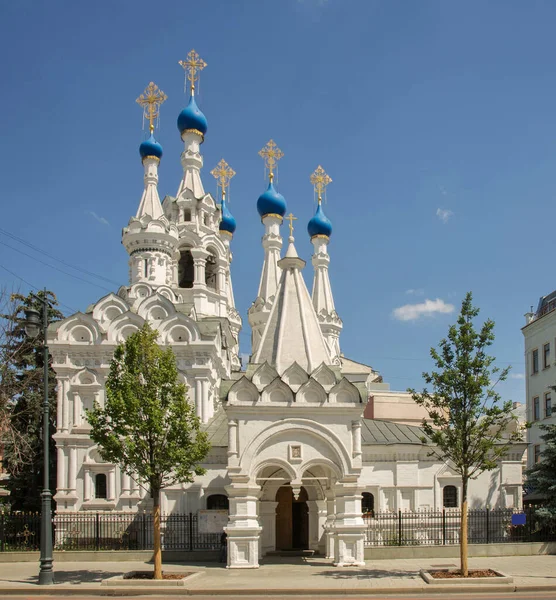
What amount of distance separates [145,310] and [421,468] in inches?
516

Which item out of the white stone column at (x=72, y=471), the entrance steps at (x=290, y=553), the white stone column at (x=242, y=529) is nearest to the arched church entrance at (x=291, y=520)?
the entrance steps at (x=290, y=553)

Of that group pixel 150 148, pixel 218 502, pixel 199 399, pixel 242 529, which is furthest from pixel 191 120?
pixel 242 529

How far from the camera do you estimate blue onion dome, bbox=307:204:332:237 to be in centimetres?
4393

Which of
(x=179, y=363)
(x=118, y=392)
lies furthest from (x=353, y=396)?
(x=179, y=363)

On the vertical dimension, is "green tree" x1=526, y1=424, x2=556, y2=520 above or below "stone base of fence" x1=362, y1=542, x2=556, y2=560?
above

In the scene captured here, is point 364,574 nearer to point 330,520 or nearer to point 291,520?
point 330,520

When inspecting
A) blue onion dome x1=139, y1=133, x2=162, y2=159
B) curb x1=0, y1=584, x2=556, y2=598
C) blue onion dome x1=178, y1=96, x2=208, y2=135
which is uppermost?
blue onion dome x1=178, y1=96, x2=208, y2=135

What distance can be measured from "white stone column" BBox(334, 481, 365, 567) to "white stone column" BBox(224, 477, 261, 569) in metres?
1.99

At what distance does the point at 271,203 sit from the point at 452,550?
2381 cm

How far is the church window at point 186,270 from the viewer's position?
36.5 metres

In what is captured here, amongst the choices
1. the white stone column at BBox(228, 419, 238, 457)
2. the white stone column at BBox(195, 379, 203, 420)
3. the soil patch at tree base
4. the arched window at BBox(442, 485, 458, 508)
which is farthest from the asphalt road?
the white stone column at BBox(195, 379, 203, 420)

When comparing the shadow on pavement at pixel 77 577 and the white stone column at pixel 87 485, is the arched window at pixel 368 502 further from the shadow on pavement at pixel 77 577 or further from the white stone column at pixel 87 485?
the white stone column at pixel 87 485

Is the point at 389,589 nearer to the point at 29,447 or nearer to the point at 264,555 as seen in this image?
the point at 264,555

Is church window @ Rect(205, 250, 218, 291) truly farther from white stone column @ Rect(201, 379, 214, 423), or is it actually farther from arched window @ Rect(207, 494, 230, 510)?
arched window @ Rect(207, 494, 230, 510)
